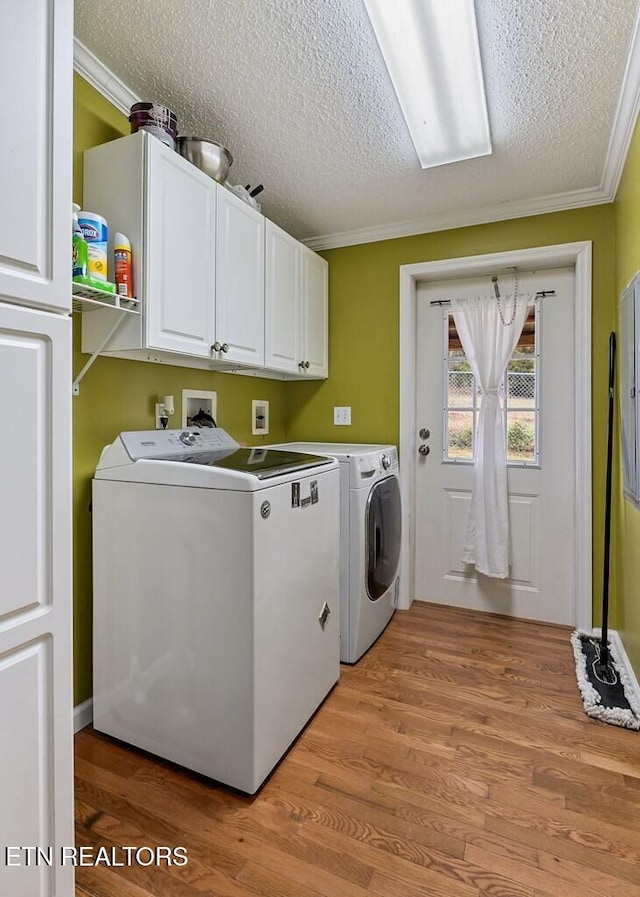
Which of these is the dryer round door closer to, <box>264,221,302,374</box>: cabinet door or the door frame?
the door frame

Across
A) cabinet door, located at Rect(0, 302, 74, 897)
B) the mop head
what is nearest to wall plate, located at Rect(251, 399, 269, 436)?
cabinet door, located at Rect(0, 302, 74, 897)

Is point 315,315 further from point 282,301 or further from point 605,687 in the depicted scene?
point 605,687

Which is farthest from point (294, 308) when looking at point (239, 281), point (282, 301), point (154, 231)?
point (154, 231)

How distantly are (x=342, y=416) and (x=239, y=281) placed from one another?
3.91ft

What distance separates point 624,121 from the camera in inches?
69.2

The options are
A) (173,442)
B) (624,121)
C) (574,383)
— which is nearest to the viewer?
(624,121)

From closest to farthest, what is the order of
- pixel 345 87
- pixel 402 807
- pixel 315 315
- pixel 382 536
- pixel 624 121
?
pixel 402 807, pixel 345 87, pixel 624 121, pixel 382 536, pixel 315 315

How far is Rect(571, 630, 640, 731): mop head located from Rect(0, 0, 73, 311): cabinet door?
2.24m

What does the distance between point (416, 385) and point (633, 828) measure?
219 cm

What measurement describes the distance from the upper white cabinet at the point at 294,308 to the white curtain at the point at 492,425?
91 centimetres

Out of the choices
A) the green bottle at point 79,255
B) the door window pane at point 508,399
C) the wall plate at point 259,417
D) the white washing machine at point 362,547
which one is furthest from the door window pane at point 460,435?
the green bottle at point 79,255

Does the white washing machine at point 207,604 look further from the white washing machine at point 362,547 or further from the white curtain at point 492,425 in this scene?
the white curtain at point 492,425

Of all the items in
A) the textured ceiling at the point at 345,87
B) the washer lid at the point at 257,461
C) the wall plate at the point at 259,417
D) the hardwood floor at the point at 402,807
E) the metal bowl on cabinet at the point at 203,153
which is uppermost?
the textured ceiling at the point at 345,87

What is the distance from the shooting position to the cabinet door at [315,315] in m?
2.65
